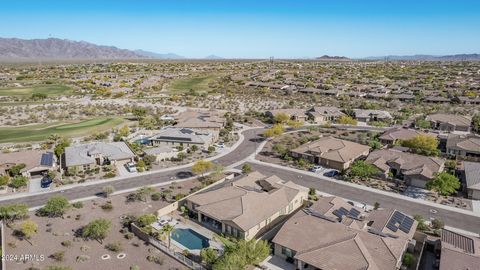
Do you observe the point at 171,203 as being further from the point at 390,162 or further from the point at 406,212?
the point at 390,162

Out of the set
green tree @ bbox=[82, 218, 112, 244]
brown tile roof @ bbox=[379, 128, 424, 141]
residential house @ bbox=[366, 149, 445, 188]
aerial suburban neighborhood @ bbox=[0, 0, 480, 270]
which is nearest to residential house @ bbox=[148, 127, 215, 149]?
aerial suburban neighborhood @ bbox=[0, 0, 480, 270]

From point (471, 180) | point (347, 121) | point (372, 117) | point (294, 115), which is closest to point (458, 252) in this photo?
point (471, 180)

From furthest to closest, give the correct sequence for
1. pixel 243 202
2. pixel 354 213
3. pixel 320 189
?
1. pixel 320 189
2. pixel 243 202
3. pixel 354 213

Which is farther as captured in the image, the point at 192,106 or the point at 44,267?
the point at 192,106

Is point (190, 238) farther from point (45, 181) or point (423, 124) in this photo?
point (423, 124)

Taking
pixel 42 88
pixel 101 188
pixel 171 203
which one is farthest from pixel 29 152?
pixel 42 88

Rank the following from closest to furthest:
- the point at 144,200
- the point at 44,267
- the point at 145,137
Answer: the point at 44,267 → the point at 144,200 → the point at 145,137

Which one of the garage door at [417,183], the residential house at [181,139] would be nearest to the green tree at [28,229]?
the residential house at [181,139]
